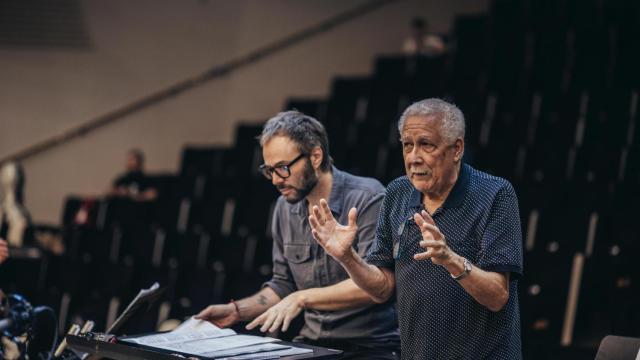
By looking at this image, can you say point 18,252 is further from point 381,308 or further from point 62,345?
point 381,308

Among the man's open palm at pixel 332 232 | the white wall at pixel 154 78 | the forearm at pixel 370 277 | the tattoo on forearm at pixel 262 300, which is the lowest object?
the tattoo on forearm at pixel 262 300

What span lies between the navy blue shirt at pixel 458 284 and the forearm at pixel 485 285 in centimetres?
3

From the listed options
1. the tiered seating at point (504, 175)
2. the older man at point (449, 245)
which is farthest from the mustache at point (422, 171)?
the tiered seating at point (504, 175)

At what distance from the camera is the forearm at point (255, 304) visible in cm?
204

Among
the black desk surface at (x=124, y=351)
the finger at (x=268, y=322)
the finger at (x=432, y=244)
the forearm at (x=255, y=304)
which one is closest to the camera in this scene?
the finger at (x=432, y=244)

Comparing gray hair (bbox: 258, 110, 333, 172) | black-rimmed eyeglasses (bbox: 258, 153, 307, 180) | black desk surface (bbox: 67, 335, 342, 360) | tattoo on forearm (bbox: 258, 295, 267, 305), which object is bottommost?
black desk surface (bbox: 67, 335, 342, 360)

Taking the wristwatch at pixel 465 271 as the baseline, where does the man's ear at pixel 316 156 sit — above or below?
above

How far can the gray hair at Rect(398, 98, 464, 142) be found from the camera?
1.63m

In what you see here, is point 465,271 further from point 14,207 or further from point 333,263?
point 14,207

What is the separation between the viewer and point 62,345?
6.77 feet

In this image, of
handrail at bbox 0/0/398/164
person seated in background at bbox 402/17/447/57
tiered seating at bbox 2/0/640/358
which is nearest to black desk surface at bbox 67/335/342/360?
tiered seating at bbox 2/0/640/358

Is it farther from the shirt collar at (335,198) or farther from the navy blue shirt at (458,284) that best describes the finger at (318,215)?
the shirt collar at (335,198)

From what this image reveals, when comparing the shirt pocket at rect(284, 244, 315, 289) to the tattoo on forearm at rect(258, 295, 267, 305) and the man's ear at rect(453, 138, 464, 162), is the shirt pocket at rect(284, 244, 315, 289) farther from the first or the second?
the man's ear at rect(453, 138, 464, 162)

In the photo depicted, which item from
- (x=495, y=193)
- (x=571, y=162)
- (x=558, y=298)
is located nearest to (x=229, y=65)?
(x=571, y=162)
